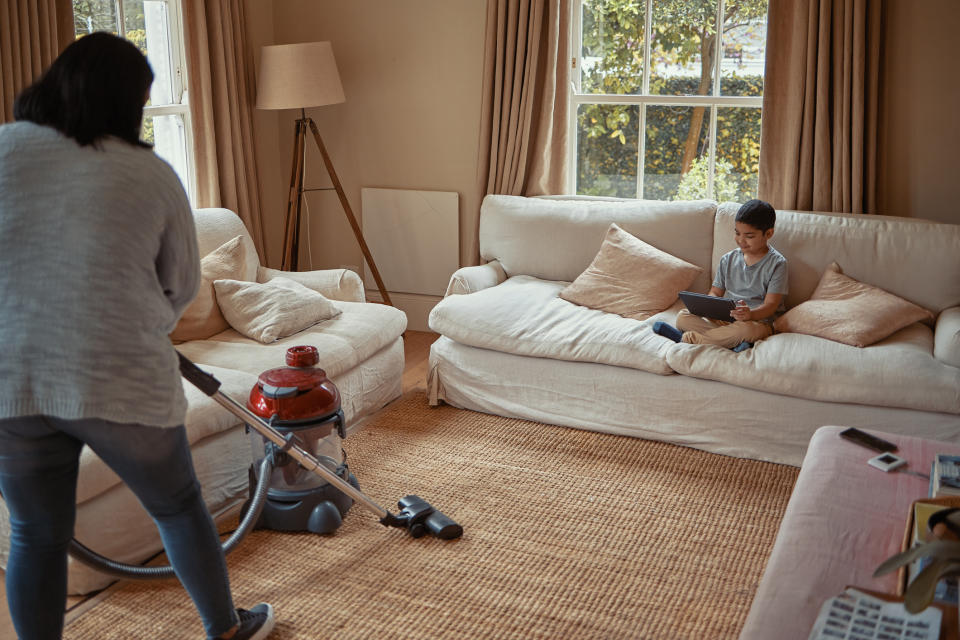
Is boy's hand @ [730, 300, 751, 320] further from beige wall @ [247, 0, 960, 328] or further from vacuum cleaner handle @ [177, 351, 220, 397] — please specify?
vacuum cleaner handle @ [177, 351, 220, 397]

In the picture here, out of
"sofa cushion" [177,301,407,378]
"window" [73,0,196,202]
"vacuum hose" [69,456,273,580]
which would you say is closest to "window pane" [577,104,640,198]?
"sofa cushion" [177,301,407,378]

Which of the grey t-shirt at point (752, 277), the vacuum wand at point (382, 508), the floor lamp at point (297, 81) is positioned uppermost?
the floor lamp at point (297, 81)

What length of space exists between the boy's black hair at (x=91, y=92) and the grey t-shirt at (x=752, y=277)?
96.0 inches

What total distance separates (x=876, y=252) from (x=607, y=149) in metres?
1.44

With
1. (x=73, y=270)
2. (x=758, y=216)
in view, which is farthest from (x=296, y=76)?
(x=73, y=270)

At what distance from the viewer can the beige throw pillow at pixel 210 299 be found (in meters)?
3.33

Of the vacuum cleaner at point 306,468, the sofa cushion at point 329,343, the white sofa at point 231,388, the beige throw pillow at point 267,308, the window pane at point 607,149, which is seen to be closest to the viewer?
the white sofa at point 231,388

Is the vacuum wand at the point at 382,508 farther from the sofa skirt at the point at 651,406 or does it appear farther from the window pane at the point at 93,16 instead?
the window pane at the point at 93,16

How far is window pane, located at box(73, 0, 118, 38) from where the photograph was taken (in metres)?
3.69

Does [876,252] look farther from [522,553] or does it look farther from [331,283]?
[331,283]

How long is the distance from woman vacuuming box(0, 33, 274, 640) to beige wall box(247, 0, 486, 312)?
2.92 m

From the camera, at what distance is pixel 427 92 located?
15.5 ft

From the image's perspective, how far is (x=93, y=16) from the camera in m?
3.76

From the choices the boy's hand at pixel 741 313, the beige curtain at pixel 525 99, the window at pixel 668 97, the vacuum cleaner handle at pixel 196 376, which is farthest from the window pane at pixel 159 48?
the boy's hand at pixel 741 313
